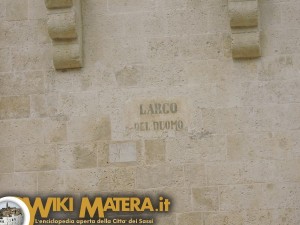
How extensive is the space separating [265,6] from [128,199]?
2.23 meters

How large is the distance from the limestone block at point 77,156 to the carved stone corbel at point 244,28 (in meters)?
1.62

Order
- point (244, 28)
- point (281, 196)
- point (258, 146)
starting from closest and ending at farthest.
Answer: point (281, 196) → point (258, 146) → point (244, 28)

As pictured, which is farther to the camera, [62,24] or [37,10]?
[37,10]

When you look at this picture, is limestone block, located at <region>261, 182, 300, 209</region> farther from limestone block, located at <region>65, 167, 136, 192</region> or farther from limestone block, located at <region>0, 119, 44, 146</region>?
limestone block, located at <region>0, 119, 44, 146</region>

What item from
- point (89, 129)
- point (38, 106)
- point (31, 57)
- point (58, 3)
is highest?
point (58, 3)

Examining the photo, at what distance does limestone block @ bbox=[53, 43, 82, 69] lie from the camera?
6340mm

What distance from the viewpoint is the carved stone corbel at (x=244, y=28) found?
20.0ft

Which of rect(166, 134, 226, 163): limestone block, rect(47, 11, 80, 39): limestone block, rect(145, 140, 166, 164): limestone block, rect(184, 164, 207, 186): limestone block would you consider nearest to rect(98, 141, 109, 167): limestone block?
rect(145, 140, 166, 164): limestone block

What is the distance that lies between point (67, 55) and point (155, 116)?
3.37 feet

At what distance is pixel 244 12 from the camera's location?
6.10 metres

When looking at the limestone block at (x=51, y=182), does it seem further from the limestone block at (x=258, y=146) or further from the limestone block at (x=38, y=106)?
the limestone block at (x=258, y=146)

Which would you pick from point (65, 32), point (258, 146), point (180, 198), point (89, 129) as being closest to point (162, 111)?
point (89, 129)

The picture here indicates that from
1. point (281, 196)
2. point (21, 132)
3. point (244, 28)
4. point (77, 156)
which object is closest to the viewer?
point (281, 196)

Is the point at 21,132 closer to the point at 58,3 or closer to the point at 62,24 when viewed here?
the point at 62,24
